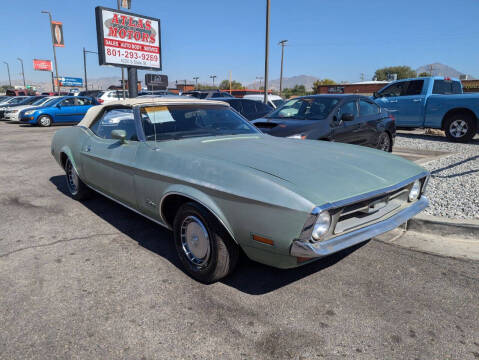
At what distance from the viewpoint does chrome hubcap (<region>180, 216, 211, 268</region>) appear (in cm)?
266

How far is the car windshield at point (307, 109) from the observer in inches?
248

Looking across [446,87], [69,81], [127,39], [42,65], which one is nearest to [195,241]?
[446,87]

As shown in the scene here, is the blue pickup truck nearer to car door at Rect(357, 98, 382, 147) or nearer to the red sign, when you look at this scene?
car door at Rect(357, 98, 382, 147)

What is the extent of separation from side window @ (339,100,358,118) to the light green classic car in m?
3.04

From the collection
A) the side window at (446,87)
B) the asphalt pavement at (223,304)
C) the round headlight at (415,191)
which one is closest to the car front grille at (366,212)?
the round headlight at (415,191)

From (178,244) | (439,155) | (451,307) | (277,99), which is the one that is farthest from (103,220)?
(277,99)

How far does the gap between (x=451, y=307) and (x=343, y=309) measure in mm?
775

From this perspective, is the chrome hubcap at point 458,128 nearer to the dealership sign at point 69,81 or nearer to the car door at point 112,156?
the car door at point 112,156

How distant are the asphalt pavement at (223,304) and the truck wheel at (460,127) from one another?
7.64m

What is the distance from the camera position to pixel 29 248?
11.2 ft

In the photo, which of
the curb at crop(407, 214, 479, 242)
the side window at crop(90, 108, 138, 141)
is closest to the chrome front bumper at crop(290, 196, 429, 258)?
the curb at crop(407, 214, 479, 242)

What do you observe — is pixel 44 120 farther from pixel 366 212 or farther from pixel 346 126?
pixel 366 212

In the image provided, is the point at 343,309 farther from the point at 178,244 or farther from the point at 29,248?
the point at 29,248

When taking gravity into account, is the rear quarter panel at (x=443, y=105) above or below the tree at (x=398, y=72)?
below
